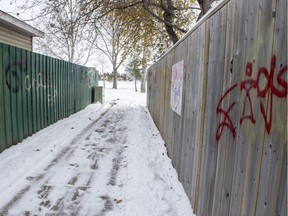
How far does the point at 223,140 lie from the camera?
2.38 meters

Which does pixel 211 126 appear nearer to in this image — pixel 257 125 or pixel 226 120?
pixel 226 120

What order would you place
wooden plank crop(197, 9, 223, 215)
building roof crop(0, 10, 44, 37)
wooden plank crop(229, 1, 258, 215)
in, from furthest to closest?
building roof crop(0, 10, 44, 37) < wooden plank crop(197, 9, 223, 215) < wooden plank crop(229, 1, 258, 215)

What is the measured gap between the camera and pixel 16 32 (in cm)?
1129

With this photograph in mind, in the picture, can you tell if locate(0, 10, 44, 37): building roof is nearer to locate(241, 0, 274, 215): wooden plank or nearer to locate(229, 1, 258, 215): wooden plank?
locate(229, 1, 258, 215): wooden plank

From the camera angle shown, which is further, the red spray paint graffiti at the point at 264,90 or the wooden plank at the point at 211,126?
the wooden plank at the point at 211,126

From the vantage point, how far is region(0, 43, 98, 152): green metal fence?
5688mm

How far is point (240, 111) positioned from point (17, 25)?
10381 mm

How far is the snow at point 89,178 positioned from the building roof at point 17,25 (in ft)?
15.1

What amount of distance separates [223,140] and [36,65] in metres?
6.32

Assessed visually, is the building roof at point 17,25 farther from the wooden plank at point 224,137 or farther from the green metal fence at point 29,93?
the wooden plank at point 224,137

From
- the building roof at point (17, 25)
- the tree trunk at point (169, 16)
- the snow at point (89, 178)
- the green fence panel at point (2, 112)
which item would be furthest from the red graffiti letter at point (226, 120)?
the tree trunk at point (169, 16)

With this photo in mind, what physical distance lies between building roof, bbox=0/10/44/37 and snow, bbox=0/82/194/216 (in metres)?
4.61

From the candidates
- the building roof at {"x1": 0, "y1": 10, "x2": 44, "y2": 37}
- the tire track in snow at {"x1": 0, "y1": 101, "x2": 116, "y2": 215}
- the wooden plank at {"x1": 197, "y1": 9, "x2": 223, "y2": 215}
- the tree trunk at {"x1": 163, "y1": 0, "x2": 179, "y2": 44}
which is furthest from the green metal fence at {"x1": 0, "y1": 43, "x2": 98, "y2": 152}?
the tree trunk at {"x1": 163, "y1": 0, "x2": 179, "y2": 44}

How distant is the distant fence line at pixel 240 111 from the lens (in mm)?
1489
